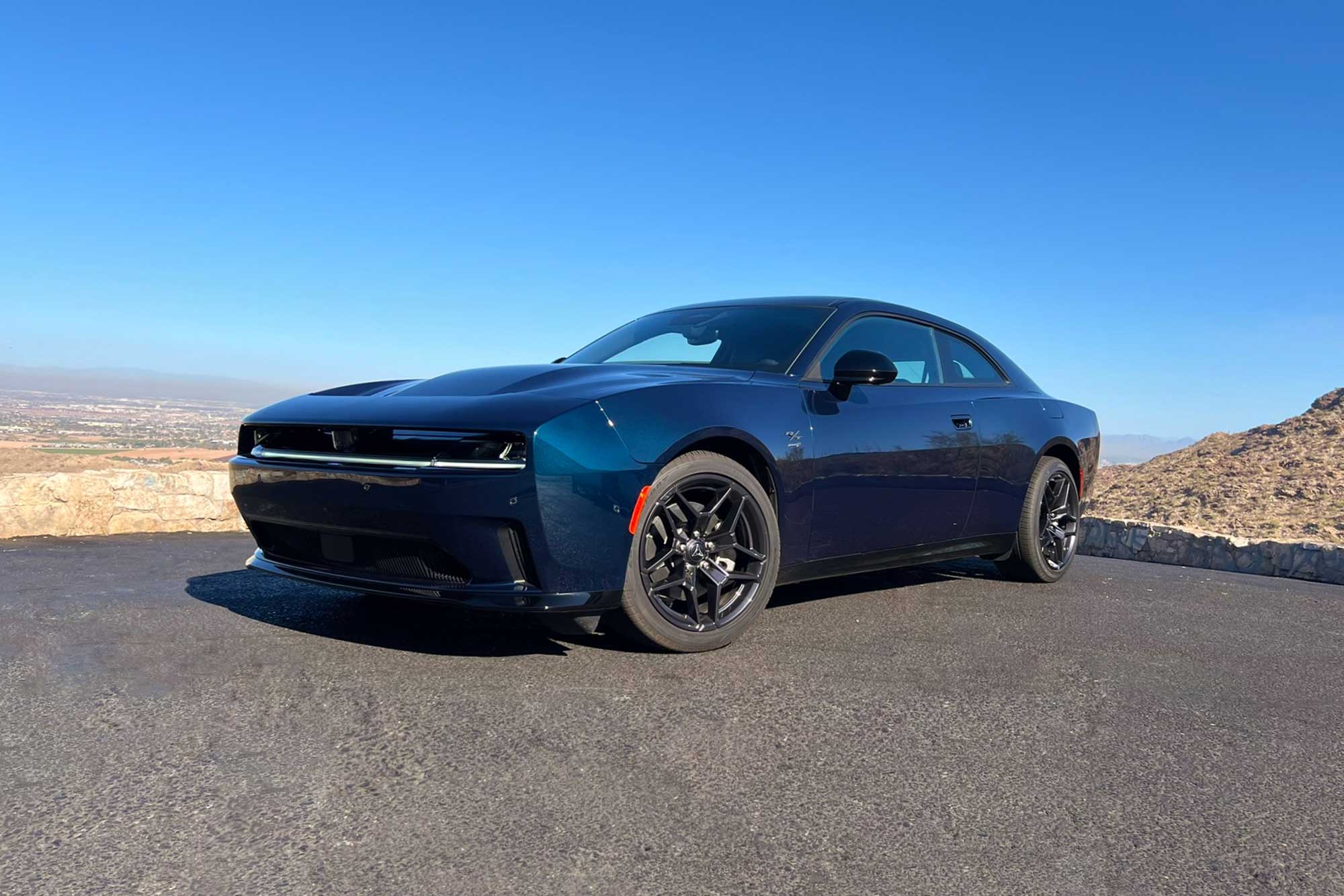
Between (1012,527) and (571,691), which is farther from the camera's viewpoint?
(1012,527)

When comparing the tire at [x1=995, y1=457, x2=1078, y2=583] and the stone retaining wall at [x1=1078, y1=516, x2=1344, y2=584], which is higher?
the tire at [x1=995, y1=457, x2=1078, y2=583]

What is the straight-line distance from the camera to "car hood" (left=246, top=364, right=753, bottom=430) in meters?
3.39

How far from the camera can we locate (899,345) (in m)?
5.12

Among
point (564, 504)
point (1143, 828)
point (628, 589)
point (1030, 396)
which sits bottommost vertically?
point (1143, 828)

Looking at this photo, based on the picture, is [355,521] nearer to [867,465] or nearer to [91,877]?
[91,877]

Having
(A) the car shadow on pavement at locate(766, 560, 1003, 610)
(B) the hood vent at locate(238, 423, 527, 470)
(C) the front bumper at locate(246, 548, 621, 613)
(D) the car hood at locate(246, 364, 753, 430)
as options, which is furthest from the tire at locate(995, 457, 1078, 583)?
(B) the hood vent at locate(238, 423, 527, 470)

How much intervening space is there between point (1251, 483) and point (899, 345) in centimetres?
1333

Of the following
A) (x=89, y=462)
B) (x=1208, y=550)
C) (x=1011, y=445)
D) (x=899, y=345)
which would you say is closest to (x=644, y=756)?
(x=899, y=345)

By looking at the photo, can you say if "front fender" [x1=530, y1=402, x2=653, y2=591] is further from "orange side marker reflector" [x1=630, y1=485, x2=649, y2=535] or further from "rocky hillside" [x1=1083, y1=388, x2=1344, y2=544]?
"rocky hillside" [x1=1083, y1=388, x2=1344, y2=544]

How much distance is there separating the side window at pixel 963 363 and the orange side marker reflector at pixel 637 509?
2.41 metres

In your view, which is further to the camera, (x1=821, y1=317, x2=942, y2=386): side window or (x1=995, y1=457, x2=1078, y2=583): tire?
(x1=995, y1=457, x2=1078, y2=583): tire

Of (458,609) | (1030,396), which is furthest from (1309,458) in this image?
(458,609)

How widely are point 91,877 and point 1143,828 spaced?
7.02 feet

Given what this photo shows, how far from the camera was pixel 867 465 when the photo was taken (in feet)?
14.4
